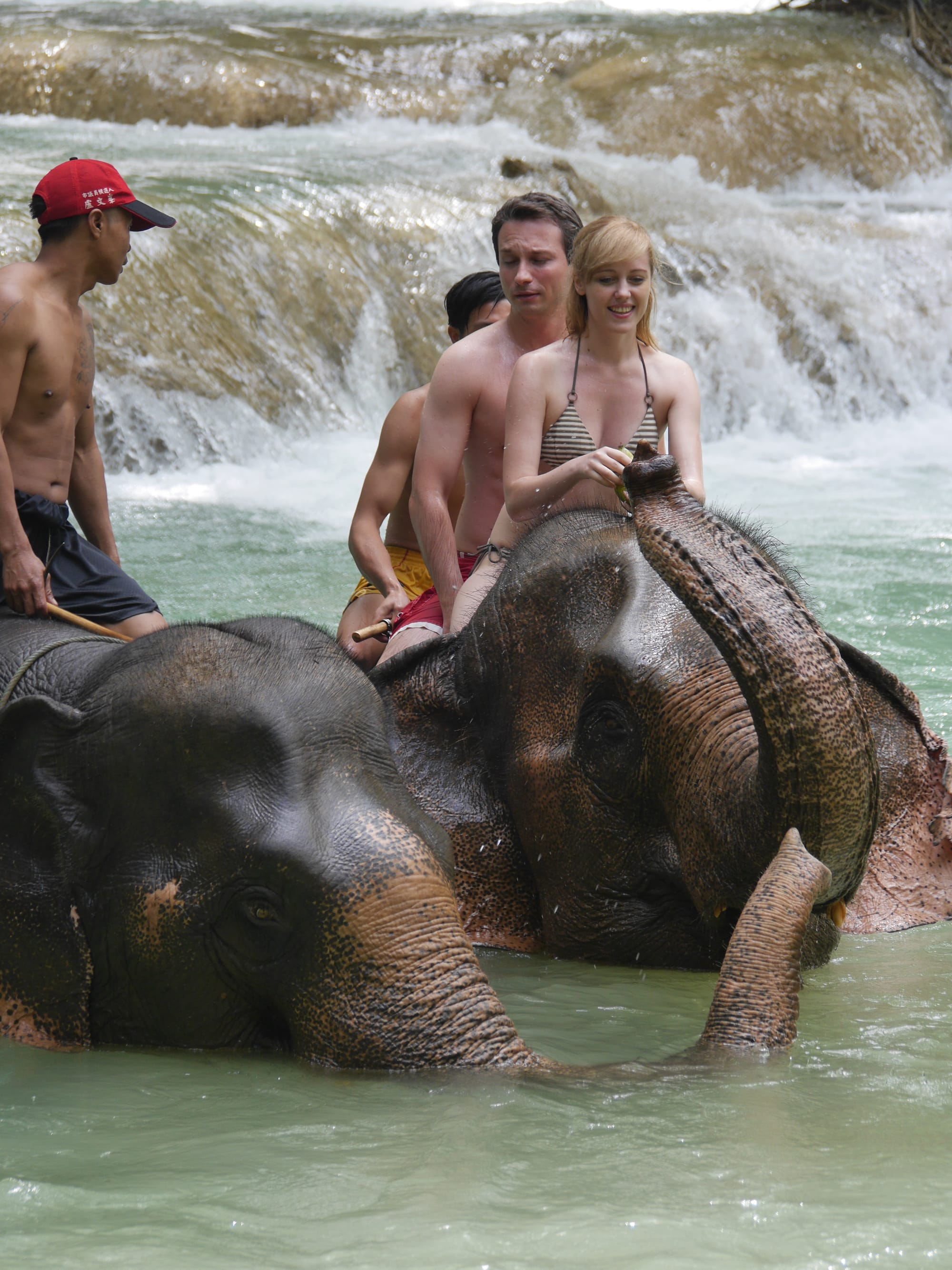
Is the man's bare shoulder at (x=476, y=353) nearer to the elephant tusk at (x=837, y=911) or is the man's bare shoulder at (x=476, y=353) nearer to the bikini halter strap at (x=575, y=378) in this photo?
the bikini halter strap at (x=575, y=378)

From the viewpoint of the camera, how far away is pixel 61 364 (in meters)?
4.05

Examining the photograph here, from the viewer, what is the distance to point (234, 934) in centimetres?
276

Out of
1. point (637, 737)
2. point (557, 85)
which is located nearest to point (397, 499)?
point (637, 737)

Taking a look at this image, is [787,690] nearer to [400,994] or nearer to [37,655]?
[400,994]

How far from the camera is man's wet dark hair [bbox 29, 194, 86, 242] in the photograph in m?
4.00

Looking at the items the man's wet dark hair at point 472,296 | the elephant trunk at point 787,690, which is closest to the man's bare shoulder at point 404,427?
the man's wet dark hair at point 472,296

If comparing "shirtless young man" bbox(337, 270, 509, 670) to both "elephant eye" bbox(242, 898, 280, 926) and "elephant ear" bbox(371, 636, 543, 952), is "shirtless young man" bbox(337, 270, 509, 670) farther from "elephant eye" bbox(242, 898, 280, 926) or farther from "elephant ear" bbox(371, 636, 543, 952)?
"elephant eye" bbox(242, 898, 280, 926)

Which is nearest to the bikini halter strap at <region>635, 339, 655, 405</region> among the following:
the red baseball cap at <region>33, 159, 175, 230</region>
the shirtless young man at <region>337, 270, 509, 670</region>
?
the shirtless young man at <region>337, 270, 509, 670</region>

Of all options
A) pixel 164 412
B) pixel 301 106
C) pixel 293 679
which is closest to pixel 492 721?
pixel 293 679

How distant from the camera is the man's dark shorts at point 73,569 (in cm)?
396

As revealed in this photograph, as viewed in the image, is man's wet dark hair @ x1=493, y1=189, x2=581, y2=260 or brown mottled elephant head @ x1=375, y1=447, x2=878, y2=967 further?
man's wet dark hair @ x1=493, y1=189, x2=581, y2=260

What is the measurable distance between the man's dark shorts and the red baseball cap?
0.64 m

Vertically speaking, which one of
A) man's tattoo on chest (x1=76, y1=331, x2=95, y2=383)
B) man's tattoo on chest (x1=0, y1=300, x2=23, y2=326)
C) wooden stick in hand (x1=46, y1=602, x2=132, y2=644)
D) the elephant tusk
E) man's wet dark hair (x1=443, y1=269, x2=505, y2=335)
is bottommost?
the elephant tusk

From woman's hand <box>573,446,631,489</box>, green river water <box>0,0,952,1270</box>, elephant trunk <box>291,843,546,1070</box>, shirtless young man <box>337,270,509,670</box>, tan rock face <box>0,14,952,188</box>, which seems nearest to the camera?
green river water <box>0,0,952,1270</box>
